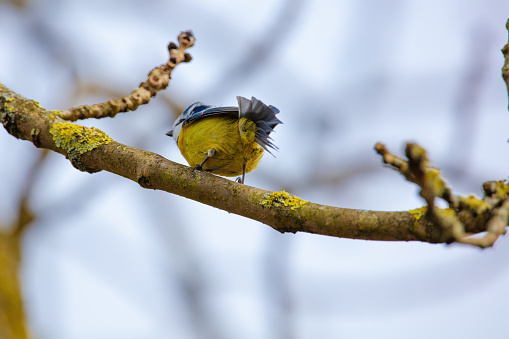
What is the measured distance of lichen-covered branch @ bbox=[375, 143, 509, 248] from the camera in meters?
1.09

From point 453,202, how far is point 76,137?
1.64 meters

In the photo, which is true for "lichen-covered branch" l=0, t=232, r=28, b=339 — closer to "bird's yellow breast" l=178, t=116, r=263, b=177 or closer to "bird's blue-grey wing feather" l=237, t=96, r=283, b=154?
"bird's yellow breast" l=178, t=116, r=263, b=177

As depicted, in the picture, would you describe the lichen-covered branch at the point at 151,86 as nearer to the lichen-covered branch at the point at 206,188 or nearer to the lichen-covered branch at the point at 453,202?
the lichen-covered branch at the point at 206,188

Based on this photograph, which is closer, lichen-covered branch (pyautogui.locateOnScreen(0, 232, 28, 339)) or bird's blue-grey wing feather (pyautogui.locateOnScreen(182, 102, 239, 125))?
bird's blue-grey wing feather (pyautogui.locateOnScreen(182, 102, 239, 125))

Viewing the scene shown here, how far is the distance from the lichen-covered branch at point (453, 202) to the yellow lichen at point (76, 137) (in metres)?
1.47

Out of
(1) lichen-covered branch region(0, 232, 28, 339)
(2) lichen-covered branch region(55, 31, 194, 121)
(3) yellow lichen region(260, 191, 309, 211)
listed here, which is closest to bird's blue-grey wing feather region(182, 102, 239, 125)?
(2) lichen-covered branch region(55, 31, 194, 121)

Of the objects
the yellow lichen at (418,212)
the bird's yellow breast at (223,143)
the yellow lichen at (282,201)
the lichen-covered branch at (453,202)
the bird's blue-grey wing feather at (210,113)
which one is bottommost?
the lichen-covered branch at (453,202)

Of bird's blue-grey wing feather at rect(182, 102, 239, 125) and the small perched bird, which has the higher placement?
bird's blue-grey wing feather at rect(182, 102, 239, 125)

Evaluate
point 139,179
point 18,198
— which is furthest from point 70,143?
point 18,198

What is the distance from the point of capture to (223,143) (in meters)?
3.05

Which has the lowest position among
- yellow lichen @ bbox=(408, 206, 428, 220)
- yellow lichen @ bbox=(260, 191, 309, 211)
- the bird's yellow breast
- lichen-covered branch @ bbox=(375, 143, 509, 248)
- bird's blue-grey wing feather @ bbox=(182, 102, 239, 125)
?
lichen-covered branch @ bbox=(375, 143, 509, 248)

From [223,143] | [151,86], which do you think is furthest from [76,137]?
[223,143]

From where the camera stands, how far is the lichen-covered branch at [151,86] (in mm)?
2162

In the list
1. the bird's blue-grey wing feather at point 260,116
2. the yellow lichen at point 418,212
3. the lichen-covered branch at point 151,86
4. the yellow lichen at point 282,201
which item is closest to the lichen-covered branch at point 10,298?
the lichen-covered branch at point 151,86
